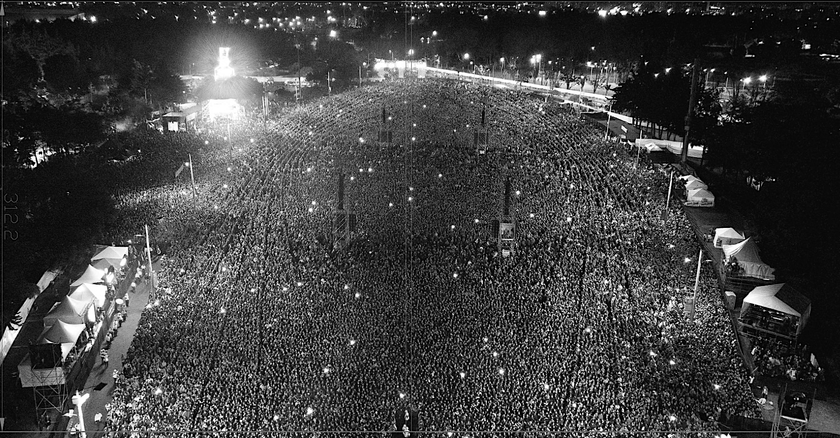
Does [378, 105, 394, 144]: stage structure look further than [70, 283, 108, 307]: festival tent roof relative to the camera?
Yes

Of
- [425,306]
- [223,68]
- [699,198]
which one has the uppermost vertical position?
[223,68]

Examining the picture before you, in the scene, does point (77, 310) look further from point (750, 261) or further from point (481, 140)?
point (481, 140)

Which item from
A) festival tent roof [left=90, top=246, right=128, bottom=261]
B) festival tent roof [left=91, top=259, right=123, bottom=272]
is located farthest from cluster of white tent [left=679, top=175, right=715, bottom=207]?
festival tent roof [left=91, top=259, right=123, bottom=272]

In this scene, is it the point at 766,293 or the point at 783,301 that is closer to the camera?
the point at 783,301

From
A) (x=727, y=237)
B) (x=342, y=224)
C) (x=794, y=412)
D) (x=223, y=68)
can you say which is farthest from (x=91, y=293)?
(x=223, y=68)

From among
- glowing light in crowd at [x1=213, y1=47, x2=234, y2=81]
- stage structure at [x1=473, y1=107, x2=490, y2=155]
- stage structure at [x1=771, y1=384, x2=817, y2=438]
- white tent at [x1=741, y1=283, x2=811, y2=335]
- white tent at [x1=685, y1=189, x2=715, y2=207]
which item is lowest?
stage structure at [x1=771, y1=384, x2=817, y2=438]

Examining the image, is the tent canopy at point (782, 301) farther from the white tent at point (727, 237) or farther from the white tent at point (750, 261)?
the white tent at point (727, 237)

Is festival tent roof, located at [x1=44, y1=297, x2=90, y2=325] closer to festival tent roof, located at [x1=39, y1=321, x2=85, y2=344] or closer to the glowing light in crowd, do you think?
festival tent roof, located at [x1=39, y1=321, x2=85, y2=344]
